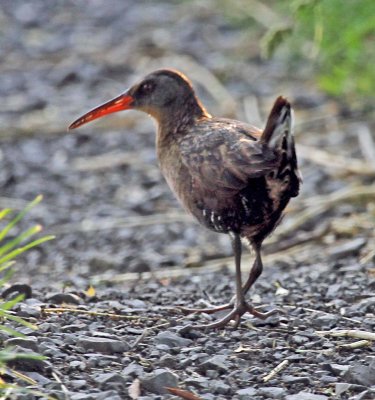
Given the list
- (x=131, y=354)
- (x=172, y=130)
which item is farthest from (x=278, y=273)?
(x=131, y=354)

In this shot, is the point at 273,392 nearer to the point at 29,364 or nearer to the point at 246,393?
the point at 246,393

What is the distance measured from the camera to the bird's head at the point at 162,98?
236 inches

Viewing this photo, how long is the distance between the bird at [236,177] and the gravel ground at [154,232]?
362mm

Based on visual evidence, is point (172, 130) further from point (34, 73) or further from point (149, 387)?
point (34, 73)

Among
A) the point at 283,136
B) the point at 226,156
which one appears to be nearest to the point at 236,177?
the point at 226,156

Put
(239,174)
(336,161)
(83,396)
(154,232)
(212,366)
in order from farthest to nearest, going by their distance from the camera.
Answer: (336,161)
(154,232)
(239,174)
(212,366)
(83,396)

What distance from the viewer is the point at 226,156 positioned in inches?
204

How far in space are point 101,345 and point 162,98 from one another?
6.33ft

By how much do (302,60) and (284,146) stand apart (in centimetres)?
751

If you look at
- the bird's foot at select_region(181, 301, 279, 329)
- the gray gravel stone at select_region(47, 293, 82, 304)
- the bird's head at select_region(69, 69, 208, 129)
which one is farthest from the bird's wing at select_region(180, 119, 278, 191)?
the gray gravel stone at select_region(47, 293, 82, 304)

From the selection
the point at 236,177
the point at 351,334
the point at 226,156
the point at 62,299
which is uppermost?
the point at 226,156

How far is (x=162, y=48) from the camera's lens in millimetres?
12727

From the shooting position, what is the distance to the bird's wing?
5035mm

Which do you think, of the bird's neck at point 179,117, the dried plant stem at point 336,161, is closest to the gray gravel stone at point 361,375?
the bird's neck at point 179,117
